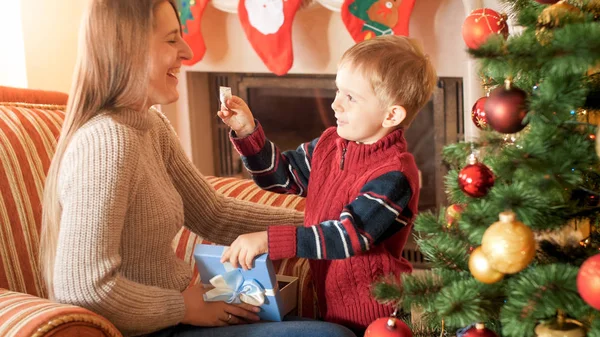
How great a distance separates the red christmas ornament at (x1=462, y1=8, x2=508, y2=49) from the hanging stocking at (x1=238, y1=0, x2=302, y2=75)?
1425 millimetres

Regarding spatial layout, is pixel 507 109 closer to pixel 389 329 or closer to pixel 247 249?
pixel 389 329

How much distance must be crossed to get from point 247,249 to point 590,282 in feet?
2.12

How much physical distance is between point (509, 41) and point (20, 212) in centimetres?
112

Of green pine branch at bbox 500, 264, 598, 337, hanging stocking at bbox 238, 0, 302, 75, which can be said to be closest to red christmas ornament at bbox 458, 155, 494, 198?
green pine branch at bbox 500, 264, 598, 337

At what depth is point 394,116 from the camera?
1.33m

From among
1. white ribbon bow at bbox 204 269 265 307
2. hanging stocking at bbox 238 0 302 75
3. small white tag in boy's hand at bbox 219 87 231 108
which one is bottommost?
white ribbon bow at bbox 204 269 265 307

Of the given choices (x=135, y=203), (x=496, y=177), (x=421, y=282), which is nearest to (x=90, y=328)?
(x=135, y=203)

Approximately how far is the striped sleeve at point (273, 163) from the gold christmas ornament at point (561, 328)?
28.5 inches

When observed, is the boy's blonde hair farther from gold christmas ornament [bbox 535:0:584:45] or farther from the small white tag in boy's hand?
gold christmas ornament [bbox 535:0:584:45]

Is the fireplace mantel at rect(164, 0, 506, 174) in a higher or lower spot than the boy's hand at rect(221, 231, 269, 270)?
higher

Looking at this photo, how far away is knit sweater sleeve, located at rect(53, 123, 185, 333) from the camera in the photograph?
1155mm

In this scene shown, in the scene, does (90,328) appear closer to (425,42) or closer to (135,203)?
(135,203)

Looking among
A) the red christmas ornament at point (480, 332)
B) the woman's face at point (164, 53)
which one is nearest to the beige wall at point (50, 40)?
the woman's face at point (164, 53)

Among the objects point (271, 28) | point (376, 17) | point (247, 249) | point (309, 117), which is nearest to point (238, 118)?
point (247, 249)
